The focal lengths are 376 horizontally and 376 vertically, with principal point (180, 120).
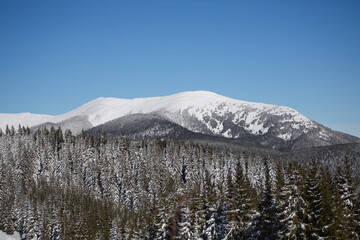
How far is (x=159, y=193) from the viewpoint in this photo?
398ft

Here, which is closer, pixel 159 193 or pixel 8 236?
pixel 8 236

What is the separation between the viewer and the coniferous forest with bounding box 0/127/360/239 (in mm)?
→ 36406

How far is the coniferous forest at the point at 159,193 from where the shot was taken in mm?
36406

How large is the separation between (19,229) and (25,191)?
66.9 feet

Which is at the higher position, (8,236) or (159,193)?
(159,193)

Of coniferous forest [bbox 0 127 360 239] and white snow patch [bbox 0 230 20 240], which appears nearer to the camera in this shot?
coniferous forest [bbox 0 127 360 239]

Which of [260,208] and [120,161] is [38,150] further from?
[260,208]

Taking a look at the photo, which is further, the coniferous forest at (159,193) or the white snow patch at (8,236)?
the white snow patch at (8,236)

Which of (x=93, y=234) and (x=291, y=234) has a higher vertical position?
(x=291, y=234)

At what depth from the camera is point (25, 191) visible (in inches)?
5369

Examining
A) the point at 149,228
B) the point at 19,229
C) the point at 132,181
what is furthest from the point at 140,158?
the point at 149,228

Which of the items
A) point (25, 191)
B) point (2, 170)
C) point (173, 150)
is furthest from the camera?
point (173, 150)

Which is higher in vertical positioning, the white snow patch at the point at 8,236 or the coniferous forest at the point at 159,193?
the coniferous forest at the point at 159,193

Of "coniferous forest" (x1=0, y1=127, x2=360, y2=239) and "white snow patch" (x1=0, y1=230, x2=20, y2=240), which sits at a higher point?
"coniferous forest" (x1=0, y1=127, x2=360, y2=239)
